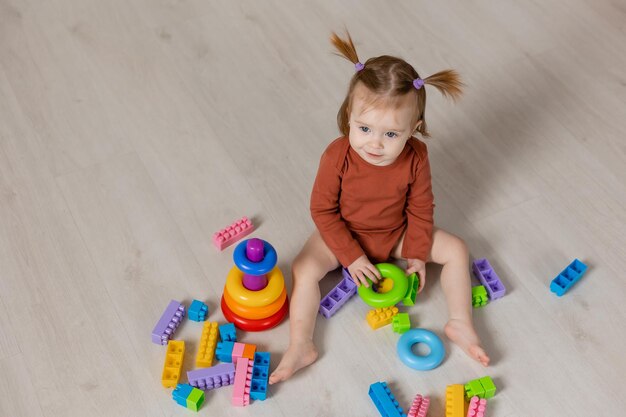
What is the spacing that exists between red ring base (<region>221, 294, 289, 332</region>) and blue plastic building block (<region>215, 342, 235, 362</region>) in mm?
44

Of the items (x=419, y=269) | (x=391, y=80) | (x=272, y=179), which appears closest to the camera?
(x=391, y=80)

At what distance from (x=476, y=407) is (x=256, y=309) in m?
0.38

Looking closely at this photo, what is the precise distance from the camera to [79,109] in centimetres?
171

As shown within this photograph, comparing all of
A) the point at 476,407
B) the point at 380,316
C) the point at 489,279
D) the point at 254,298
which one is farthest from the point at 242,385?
the point at 489,279

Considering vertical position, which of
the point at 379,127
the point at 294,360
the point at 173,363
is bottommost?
the point at 173,363

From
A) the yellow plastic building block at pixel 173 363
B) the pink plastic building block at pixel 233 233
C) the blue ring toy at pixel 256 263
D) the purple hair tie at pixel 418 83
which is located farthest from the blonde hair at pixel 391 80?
the yellow plastic building block at pixel 173 363

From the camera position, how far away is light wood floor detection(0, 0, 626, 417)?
129 centimetres

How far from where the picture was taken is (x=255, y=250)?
1.23m

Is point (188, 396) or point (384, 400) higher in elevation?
point (384, 400)

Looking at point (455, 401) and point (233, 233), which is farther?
point (233, 233)

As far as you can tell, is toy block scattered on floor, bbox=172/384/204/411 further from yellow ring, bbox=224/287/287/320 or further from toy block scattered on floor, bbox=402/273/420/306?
toy block scattered on floor, bbox=402/273/420/306

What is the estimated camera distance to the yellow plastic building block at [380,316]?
134 cm

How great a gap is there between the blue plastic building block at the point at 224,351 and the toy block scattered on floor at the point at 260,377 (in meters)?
0.04

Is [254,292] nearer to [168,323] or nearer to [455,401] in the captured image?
[168,323]
